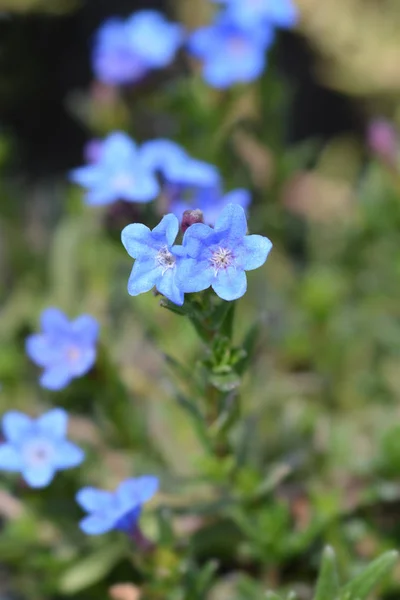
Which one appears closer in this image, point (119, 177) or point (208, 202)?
point (119, 177)

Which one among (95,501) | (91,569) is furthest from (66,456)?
(91,569)

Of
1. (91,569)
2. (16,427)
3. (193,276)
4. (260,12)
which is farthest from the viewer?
(260,12)

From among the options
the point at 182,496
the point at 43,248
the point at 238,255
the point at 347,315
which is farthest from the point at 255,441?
the point at 43,248

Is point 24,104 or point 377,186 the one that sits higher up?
point 24,104

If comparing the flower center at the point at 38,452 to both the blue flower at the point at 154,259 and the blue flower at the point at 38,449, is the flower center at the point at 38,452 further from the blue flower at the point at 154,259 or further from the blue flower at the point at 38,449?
the blue flower at the point at 154,259

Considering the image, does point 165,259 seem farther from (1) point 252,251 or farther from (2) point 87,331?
(2) point 87,331

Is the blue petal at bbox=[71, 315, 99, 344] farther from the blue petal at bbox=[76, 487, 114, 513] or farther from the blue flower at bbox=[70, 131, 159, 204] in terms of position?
the blue petal at bbox=[76, 487, 114, 513]

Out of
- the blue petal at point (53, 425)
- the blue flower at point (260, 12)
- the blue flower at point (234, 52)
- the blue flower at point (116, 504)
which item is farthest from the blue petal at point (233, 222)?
the blue flower at point (260, 12)

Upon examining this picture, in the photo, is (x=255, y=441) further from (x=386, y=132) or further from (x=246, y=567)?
(x=386, y=132)
